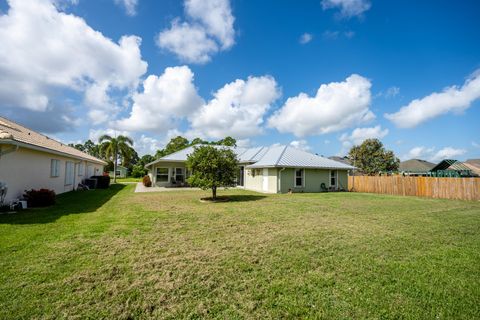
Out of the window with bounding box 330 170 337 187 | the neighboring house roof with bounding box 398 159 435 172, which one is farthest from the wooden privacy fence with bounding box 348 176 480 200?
the neighboring house roof with bounding box 398 159 435 172

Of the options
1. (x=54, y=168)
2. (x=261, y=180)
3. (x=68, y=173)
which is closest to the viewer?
(x=54, y=168)

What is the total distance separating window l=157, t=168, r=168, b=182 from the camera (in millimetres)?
24531

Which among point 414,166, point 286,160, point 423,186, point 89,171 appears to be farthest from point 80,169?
point 414,166

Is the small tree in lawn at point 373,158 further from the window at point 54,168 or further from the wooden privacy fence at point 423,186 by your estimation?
the window at point 54,168

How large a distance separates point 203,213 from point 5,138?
24.4 feet

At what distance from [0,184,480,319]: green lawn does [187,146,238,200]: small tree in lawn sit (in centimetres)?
561

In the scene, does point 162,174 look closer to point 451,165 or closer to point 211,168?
point 211,168

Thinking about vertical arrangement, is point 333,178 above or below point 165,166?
below

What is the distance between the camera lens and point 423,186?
677 inches

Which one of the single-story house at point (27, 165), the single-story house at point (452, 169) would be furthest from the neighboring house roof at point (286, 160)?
the single-story house at point (452, 169)

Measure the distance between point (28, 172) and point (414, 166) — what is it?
159 feet

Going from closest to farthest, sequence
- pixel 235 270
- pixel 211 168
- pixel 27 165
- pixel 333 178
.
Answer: pixel 235 270 < pixel 27 165 < pixel 211 168 < pixel 333 178

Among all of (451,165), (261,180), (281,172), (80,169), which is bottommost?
(261,180)

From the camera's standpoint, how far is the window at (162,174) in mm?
24531
